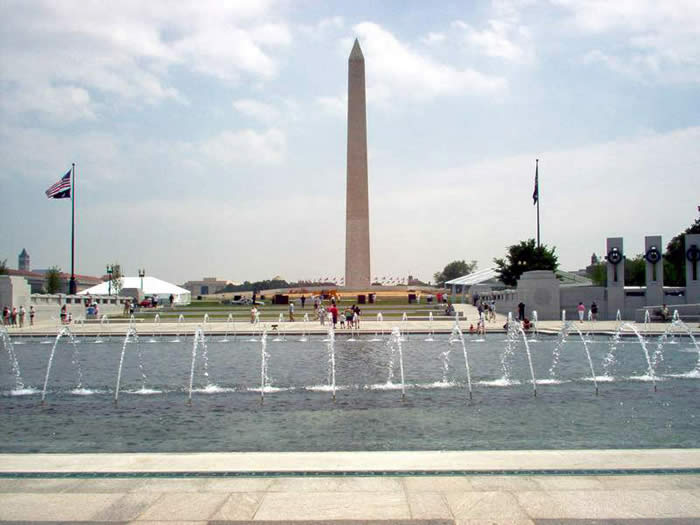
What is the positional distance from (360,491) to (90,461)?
2831 mm

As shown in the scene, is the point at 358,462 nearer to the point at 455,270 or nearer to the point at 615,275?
the point at 615,275

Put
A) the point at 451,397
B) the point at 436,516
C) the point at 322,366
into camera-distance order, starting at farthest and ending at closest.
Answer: the point at 322,366, the point at 451,397, the point at 436,516

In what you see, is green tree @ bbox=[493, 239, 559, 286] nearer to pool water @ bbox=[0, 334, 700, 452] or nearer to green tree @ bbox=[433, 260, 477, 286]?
pool water @ bbox=[0, 334, 700, 452]

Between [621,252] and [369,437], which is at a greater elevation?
[621,252]

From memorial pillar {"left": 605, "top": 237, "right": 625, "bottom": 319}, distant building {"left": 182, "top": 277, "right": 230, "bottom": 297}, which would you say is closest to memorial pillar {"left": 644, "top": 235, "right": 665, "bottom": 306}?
memorial pillar {"left": 605, "top": 237, "right": 625, "bottom": 319}

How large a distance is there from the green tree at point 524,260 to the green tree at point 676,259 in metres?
11.9

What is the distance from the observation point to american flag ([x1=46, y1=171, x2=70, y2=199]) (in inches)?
1577

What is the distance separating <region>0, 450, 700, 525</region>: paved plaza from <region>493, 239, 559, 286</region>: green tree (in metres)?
48.8

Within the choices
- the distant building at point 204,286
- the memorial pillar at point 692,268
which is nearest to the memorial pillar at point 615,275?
the memorial pillar at point 692,268

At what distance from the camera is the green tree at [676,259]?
5872cm

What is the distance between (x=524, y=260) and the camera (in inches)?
2169

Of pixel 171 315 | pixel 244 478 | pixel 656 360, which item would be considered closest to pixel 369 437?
pixel 244 478

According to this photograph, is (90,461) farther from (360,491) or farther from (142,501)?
(360,491)

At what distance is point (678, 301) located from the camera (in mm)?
36312
